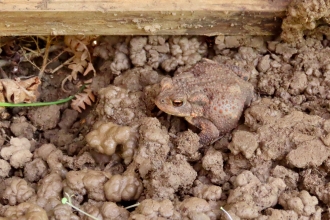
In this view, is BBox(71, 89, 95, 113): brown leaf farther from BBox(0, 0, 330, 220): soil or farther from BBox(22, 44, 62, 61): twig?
BBox(22, 44, 62, 61): twig

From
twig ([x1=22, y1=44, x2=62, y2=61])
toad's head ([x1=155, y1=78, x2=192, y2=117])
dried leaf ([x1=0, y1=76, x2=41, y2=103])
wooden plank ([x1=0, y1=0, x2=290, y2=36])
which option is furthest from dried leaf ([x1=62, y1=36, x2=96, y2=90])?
toad's head ([x1=155, y1=78, x2=192, y2=117])

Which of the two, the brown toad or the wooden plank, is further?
the brown toad

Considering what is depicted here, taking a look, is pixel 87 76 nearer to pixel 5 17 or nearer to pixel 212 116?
pixel 5 17

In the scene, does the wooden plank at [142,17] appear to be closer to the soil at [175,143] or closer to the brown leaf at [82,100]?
the soil at [175,143]

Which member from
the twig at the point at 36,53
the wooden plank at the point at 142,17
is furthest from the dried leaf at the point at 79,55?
the wooden plank at the point at 142,17

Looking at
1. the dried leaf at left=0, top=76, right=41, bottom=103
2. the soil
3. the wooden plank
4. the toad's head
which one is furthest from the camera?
the dried leaf at left=0, top=76, right=41, bottom=103

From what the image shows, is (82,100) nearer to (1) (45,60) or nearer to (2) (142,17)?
(1) (45,60)

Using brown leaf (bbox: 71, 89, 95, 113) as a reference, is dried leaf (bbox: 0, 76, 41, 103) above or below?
above
